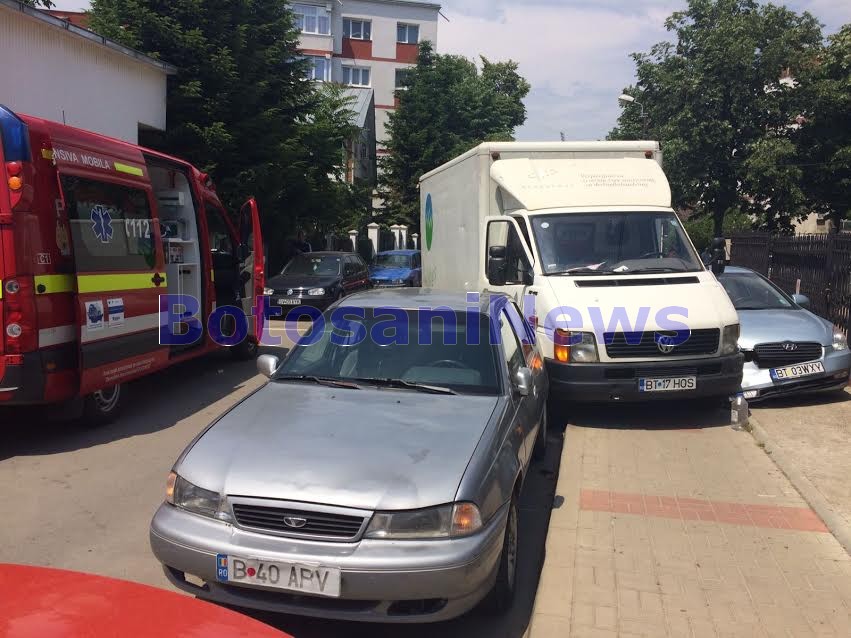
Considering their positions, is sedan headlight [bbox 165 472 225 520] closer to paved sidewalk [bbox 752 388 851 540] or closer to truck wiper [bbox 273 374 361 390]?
truck wiper [bbox 273 374 361 390]

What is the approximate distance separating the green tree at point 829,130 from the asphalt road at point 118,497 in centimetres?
2072

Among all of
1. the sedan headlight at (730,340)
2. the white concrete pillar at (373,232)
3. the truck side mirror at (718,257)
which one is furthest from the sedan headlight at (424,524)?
the white concrete pillar at (373,232)

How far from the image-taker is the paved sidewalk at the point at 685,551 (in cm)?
384

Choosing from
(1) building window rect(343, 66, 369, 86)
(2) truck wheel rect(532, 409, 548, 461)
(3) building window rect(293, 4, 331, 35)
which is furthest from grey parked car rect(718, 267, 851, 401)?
(1) building window rect(343, 66, 369, 86)

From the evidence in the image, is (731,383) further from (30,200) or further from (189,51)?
(189,51)

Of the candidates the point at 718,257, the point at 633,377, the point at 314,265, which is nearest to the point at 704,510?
the point at 633,377

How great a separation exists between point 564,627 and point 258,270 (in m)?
8.30

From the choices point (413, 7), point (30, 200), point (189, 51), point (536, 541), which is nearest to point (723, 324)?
point (536, 541)

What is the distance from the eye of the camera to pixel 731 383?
7.54 meters

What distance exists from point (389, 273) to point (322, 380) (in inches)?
714

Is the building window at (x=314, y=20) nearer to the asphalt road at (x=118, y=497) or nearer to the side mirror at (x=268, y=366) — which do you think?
the asphalt road at (x=118, y=497)

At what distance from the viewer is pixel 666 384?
292 inches

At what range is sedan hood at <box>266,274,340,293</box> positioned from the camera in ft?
56.7

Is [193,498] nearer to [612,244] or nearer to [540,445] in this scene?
[540,445]
